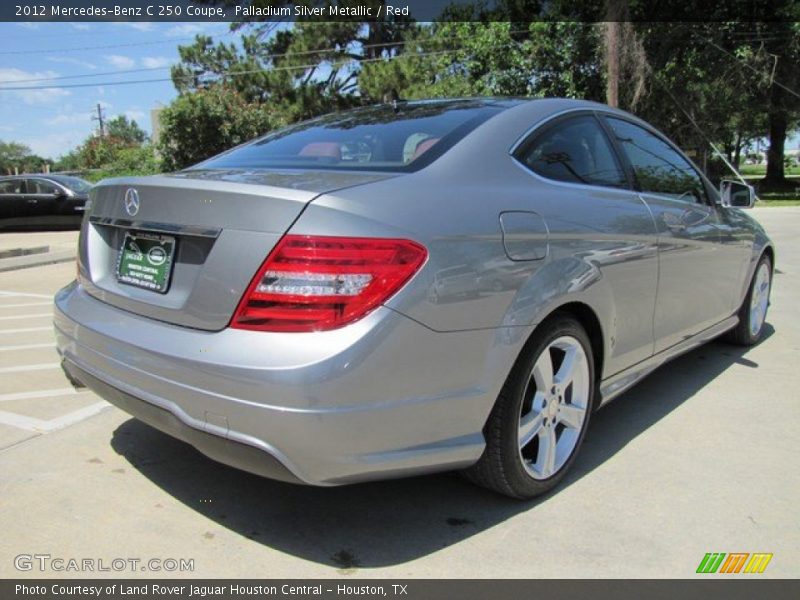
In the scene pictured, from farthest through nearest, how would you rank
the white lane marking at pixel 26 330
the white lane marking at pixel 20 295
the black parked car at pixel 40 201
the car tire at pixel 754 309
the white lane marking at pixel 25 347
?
the black parked car at pixel 40 201
the white lane marking at pixel 20 295
the white lane marking at pixel 26 330
the white lane marking at pixel 25 347
the car tire at pixel 754 309

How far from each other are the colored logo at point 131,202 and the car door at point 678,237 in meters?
2.34

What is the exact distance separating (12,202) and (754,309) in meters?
15.9

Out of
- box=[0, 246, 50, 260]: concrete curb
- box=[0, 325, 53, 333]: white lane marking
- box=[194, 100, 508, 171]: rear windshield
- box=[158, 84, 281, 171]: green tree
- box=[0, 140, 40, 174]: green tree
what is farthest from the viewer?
box=[0, 140, 40, 174]: green tree

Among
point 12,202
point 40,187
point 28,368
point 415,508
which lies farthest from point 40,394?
point 12,202

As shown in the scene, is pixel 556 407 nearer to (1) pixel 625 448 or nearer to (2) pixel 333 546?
(1) pixel 625 448

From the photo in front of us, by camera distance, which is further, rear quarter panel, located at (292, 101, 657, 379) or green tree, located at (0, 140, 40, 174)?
green tree, located at (0, 140, 40, 174)

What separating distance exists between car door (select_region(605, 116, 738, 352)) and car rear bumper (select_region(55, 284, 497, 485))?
162 centimetres

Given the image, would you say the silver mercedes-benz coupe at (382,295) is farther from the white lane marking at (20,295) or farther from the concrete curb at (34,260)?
the concrete curb at (34,260)

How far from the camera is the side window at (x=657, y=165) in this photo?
11.6 feet

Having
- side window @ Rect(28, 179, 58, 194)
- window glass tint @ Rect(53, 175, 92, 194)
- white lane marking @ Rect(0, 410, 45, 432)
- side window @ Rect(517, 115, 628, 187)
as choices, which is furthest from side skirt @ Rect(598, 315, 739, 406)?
side window @ Rect(28, 179, 58, 194)

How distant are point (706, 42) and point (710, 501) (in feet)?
78.1

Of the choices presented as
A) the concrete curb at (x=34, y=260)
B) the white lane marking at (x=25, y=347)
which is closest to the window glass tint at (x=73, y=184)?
the concrete curb at (x=34, y=260)

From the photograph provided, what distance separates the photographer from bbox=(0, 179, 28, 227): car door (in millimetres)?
15516

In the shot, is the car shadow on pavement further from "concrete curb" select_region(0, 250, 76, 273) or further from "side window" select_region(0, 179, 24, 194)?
"side window" select_region(0, 179, 24, 194)
